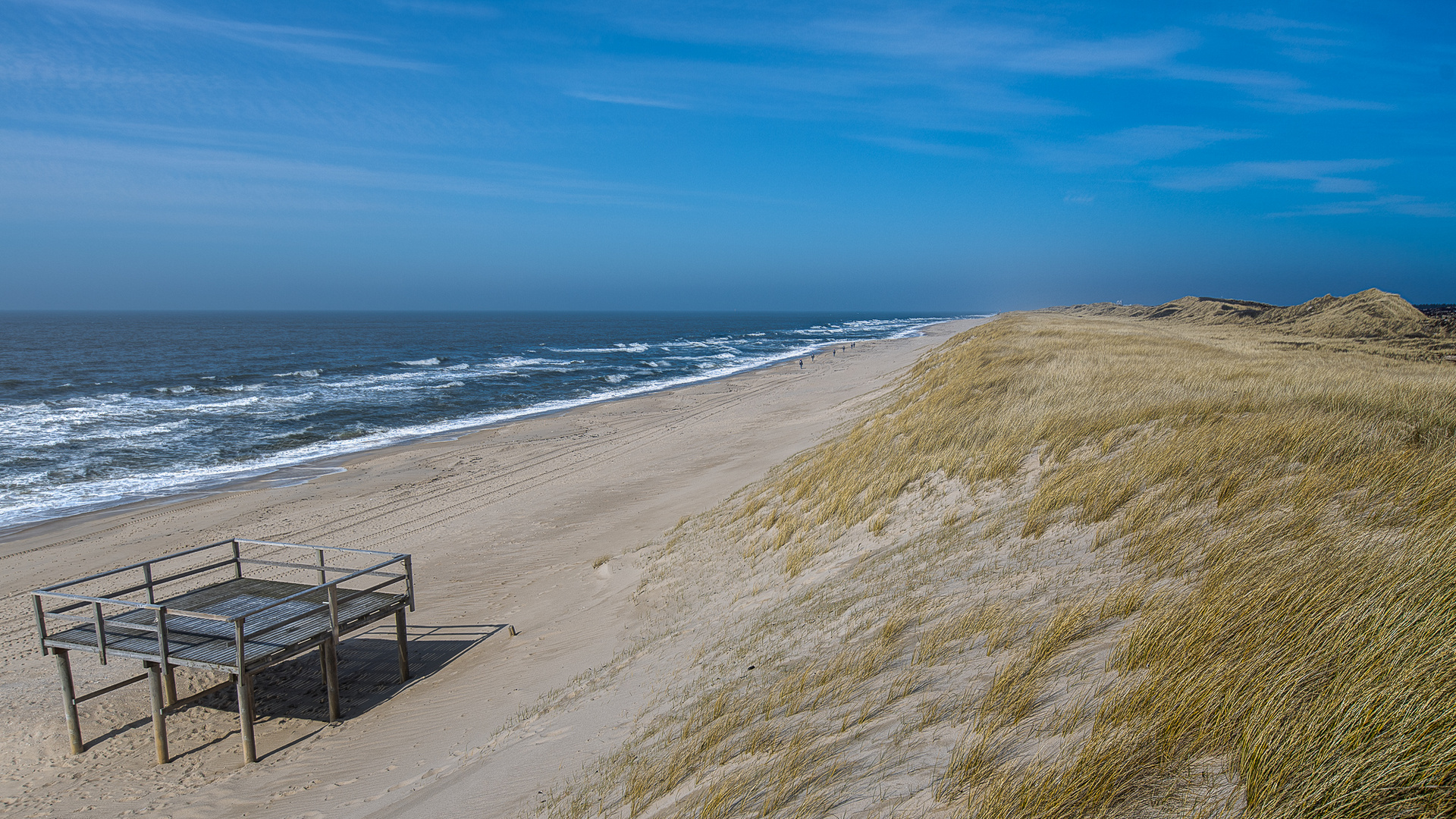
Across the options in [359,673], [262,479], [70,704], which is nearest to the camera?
[70,704]

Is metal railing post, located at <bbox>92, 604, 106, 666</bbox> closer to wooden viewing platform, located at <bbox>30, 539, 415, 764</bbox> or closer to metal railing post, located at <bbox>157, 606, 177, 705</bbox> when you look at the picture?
wooden viewing platform, located at <bbox>30, 539, 415, 764</bbox>

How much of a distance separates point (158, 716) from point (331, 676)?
154cm

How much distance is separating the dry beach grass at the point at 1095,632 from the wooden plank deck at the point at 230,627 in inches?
139

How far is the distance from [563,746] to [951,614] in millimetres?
3296

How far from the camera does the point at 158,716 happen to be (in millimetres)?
7051

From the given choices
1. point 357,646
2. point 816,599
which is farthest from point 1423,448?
point 357,646

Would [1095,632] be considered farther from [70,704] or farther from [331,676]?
[70,704]

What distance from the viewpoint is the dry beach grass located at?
3.06 m

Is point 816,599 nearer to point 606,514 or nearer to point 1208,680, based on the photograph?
point 1208,680

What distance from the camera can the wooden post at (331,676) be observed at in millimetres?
7652

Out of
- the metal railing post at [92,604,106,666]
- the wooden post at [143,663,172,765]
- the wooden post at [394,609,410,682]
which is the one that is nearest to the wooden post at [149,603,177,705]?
the wooden post at [143,663,172,765]

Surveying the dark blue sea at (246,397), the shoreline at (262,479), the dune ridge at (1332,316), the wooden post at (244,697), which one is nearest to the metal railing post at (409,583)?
the wooden post at (244,697)

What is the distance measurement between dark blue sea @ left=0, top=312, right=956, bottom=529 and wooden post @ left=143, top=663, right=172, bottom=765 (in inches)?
538

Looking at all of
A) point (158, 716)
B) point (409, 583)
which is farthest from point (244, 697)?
point (409, 583)
